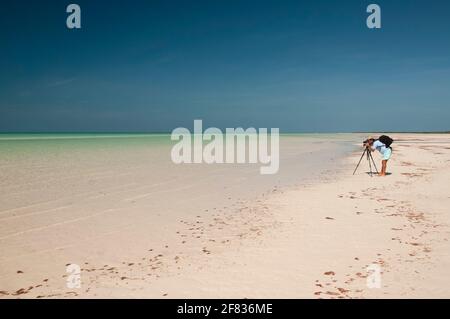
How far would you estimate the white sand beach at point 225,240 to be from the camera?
5145mm

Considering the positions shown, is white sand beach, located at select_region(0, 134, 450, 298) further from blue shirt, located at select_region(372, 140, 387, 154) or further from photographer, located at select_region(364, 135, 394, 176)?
blue shirt, located at select_region(372, 140, 387, 154)

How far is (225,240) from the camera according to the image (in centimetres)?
733

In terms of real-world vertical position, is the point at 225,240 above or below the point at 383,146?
below

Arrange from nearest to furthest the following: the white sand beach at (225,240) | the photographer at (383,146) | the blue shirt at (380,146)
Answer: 1. the white sand beach at (225,240)
2. the photographer at (383,146)
3. the blue shirt at (380,146)

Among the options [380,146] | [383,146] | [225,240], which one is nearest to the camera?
[225,240]

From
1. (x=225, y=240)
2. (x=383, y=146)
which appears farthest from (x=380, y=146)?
(x=225, y=240)

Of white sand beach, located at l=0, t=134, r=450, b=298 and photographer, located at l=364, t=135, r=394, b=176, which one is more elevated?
photographer, located at l=364, t=135, r=394, b=176

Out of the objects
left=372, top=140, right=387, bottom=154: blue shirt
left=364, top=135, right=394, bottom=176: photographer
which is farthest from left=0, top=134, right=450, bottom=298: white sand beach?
left=372, top=140, right=387, bottom=154: blue shirt

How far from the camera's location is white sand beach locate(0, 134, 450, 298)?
5.14 meters

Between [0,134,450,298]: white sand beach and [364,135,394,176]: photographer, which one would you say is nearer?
[0,134,450,298]: white sand beach

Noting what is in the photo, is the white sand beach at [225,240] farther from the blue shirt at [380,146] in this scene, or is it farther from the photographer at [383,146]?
the blue shirt at [380,146]

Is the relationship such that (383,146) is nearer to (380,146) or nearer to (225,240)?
(380,146)

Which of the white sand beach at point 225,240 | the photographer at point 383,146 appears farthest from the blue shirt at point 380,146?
the white sand beach at point 225,240
